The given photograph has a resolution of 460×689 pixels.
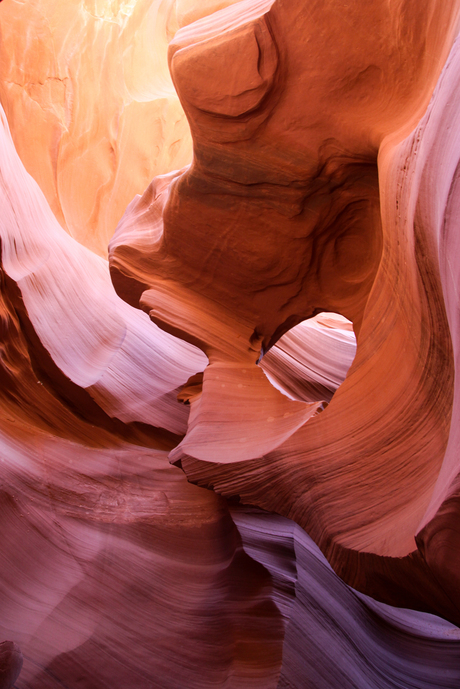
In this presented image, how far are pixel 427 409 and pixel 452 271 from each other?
30.3 inches

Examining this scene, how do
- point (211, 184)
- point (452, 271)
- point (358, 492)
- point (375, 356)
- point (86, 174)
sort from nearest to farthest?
point (452, 271) < point (358, 492) < point (375, 356) < point (211, 184) < point (86, 174)

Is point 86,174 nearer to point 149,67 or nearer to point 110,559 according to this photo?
point 149,67

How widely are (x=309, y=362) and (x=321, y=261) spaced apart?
180cm

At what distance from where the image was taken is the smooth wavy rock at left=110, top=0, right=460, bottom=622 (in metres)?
1.89

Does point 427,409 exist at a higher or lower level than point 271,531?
higher

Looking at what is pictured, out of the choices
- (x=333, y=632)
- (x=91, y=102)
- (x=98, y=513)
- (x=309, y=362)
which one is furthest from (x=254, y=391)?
(x=91, y=102)

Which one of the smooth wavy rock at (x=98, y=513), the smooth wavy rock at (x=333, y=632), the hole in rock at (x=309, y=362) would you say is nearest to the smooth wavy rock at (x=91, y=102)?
the smooth wavy rock at (x=98, y=513)

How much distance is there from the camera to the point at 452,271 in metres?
1.39

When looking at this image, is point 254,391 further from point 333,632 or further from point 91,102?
point 91,102

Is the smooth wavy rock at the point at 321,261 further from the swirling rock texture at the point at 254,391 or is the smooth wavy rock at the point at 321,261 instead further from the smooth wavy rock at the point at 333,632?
the smooth wavy rock at the point at 333,632

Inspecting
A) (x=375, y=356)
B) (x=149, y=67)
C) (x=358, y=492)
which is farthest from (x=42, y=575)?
(x=149, y=67)

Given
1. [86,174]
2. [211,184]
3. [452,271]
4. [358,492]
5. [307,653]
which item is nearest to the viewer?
[452,271]

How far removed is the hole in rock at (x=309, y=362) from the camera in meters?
4.54

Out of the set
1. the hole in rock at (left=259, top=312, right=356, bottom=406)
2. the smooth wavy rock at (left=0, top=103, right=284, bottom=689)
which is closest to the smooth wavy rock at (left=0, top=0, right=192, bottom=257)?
the smooth wavy rock at (left=0, top=103, right=284, bottom=689)
